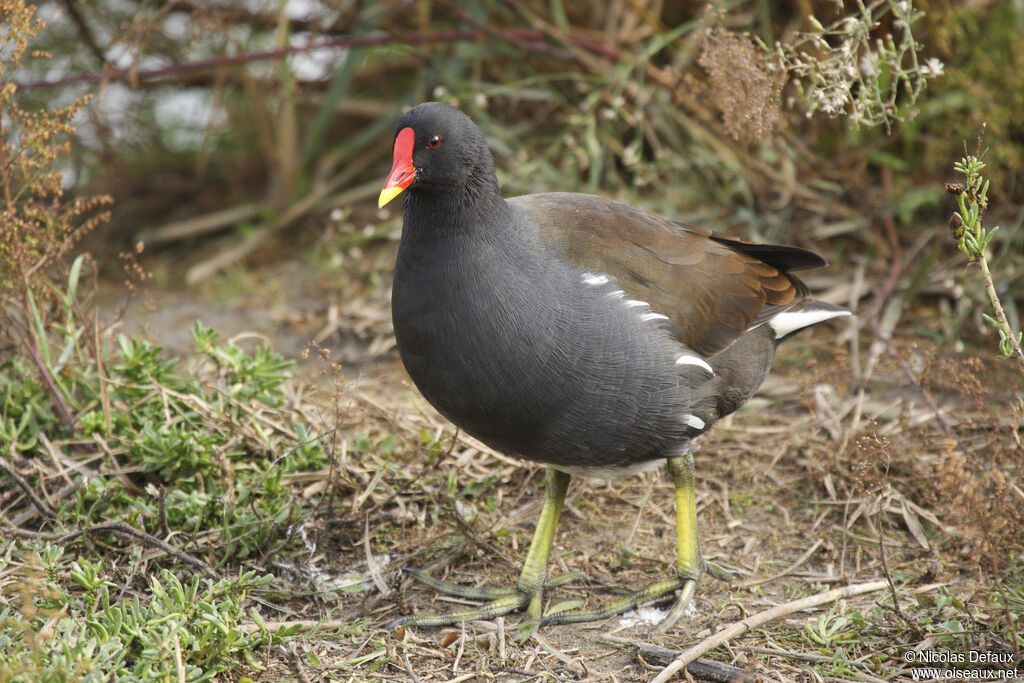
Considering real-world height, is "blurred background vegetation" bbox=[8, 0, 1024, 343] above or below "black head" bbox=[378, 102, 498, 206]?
below

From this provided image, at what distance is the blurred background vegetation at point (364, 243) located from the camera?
2807mm

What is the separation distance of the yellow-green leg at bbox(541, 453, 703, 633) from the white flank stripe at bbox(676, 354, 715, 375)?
11.1 inches

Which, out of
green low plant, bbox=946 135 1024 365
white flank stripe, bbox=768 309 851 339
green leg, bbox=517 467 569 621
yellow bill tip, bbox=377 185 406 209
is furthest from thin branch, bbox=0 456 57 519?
green low plant, bbox=946 135 1024 365

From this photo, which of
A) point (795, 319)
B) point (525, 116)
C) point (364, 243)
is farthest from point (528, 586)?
point (525, 116)

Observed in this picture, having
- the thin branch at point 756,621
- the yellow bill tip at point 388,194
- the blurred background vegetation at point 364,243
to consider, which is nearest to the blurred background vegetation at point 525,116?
the blurred background vegetation at point 364,243

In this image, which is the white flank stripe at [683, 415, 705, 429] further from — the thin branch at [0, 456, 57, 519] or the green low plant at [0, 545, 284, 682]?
the thin branch at [0, 456, 57, 519]

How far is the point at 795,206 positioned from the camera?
4.70 meters

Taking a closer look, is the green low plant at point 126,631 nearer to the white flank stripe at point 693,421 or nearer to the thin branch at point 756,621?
the thin branch at point 756,621

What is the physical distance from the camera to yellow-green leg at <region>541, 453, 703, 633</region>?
2.92 meters

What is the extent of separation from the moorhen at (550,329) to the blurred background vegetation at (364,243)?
469mm

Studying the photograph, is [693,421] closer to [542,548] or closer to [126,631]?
[542,548]

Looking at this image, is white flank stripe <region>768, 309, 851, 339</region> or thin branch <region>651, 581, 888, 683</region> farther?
white flank stripe <region>768, 309, 851, 339</region>

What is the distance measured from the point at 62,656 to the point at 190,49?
8.97 feet

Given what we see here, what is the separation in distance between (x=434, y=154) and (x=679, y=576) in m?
1.51
